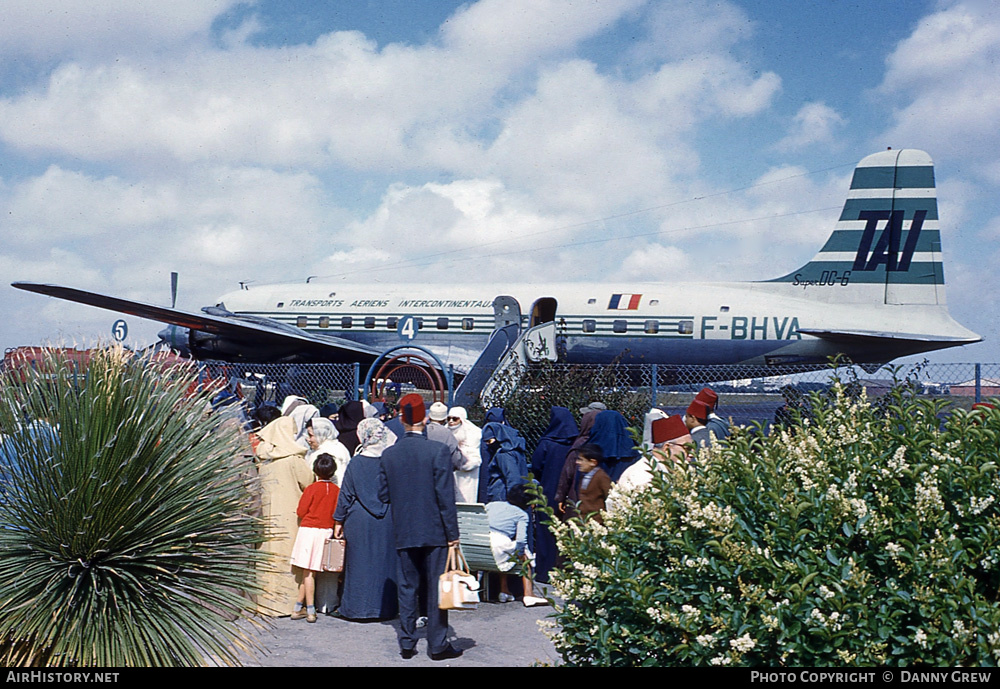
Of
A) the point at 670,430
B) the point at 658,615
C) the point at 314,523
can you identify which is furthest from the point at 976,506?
the point at 314,523

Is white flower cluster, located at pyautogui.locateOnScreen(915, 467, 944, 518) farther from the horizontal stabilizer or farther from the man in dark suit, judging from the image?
the horizontal stabilizer

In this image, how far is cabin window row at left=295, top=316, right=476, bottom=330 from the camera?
79.9ft

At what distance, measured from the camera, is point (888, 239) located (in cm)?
2158

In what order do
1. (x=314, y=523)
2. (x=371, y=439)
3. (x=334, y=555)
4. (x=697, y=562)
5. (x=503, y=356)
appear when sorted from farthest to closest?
(x=503, y=356) → (x=314, y=523) → (x=371, y=439) → (x=334, y=555) → (x=697, y=562)

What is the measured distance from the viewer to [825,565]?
291cm

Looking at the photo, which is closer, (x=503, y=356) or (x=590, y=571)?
(x=590, y=571)

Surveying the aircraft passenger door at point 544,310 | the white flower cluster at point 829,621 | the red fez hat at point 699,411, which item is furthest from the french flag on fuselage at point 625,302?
the white flower cluster at point 829,621

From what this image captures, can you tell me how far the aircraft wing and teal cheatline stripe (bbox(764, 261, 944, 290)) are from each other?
39.4 ft

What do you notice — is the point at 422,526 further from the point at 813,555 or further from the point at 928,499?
the point at 928,499

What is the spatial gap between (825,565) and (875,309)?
809 inches

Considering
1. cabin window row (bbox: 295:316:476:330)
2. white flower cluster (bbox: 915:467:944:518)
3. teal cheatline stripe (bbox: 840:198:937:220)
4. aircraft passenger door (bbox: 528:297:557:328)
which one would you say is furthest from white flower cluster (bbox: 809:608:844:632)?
cabin window row (bbox: 295:316:476:330)

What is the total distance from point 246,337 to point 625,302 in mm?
10322
